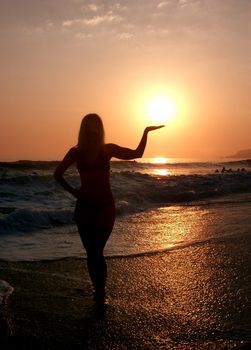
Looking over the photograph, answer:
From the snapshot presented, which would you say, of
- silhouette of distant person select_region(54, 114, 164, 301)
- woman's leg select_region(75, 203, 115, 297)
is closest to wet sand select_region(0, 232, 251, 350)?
woman's leg select_region(75, 203, 115, 297)

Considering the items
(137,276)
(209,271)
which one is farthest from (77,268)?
(209,271)

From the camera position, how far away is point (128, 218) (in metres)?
10.9

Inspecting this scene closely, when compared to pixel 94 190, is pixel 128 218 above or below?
below

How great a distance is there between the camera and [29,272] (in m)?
5.86

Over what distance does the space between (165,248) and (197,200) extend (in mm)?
7951

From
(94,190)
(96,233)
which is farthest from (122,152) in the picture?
(96,233)

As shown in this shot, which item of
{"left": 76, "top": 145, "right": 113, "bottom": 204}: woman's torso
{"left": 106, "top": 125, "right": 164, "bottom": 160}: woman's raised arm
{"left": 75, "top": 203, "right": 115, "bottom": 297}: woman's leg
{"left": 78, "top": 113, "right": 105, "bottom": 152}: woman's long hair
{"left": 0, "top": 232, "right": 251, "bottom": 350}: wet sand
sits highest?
{"left": 78, "top": 113, "right": 105, "bottom": 152}: woman's long hair

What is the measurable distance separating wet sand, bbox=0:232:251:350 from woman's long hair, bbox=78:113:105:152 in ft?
4.99

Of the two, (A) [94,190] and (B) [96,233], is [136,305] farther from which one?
(A) [94,190]

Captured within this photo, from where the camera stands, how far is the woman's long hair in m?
4.60

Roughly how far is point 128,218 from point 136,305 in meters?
6.37

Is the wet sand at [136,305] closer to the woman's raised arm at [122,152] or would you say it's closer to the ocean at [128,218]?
the ocean at [128,218]

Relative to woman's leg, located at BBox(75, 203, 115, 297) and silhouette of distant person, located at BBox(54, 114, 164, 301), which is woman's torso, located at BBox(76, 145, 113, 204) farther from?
woman's leg, located at BBox(75, 203, 115, 297)

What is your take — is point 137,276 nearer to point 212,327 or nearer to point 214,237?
point 212,327
